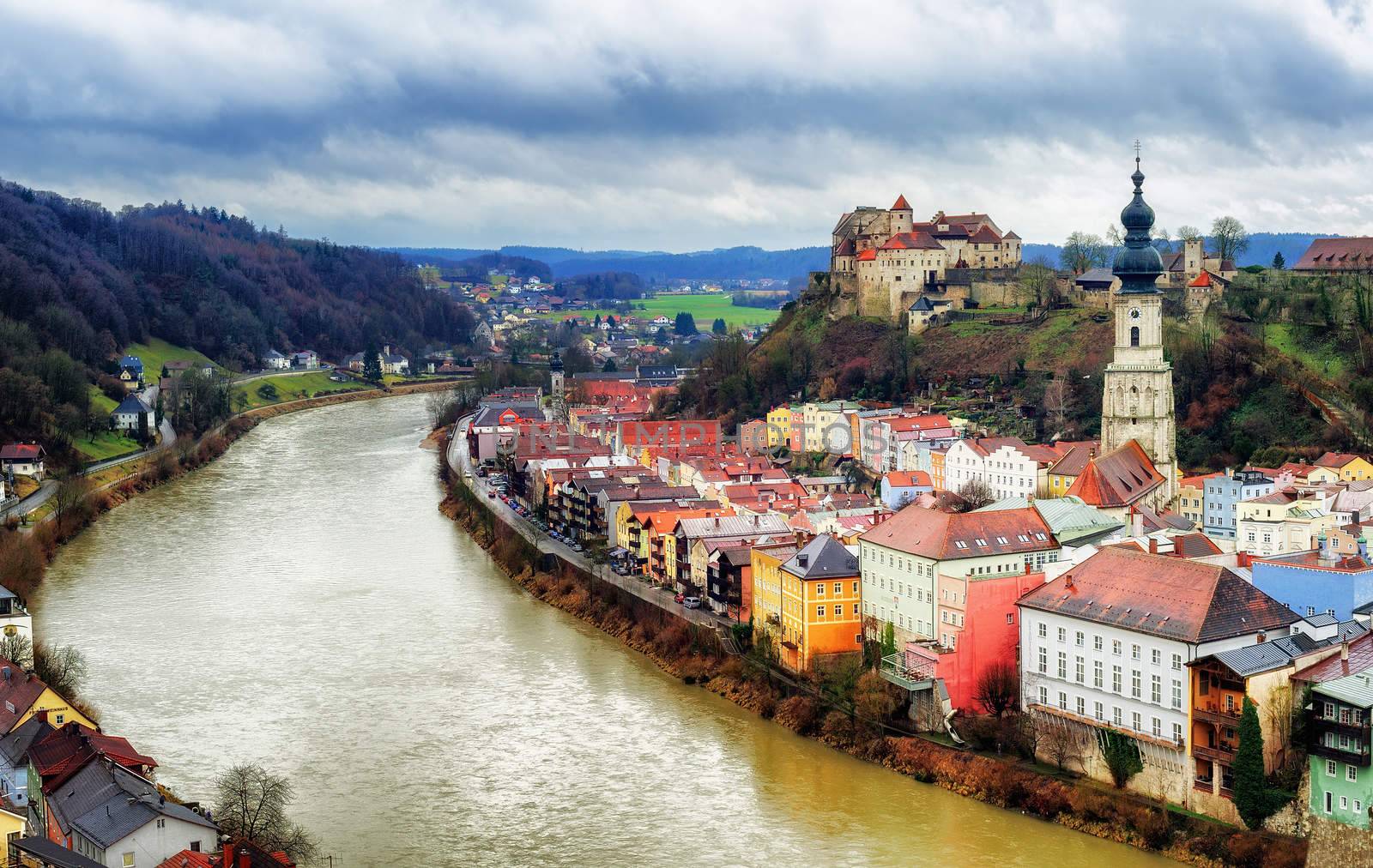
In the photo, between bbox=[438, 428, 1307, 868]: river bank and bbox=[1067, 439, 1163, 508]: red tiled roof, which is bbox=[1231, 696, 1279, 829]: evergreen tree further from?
bbox=[1067, 439, 1163, 508]: red tiled roof

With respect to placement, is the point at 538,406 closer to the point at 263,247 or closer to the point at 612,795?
the point at 612,795

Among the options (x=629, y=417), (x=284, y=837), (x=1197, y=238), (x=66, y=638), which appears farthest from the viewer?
(x=629, y=417)

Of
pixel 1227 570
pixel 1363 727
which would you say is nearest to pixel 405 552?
pixel 1227 570

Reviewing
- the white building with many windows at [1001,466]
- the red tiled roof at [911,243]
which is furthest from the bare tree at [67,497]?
the red tiled roof at [911,243]

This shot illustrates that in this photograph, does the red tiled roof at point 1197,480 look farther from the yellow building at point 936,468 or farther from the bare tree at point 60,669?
the bare tree at point 60,669

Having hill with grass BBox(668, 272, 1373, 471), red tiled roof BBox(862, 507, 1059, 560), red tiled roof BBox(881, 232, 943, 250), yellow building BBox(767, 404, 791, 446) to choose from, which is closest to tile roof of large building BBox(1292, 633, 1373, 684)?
red tiled roof BBox(862, 507, 1059, 560)

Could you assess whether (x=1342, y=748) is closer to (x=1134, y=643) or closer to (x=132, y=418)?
(x=1134, y=643)
